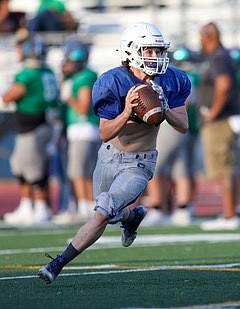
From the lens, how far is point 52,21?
56.0 feet

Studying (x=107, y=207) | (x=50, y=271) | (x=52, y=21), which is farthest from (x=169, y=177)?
(x=52, y=21)

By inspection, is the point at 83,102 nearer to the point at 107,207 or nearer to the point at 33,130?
the point at 33,130

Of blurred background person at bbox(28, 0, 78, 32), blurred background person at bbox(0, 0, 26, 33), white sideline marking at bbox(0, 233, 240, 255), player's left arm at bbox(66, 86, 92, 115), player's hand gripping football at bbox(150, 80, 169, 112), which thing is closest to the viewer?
player's hand gripping football at bbox(150, 80, 169, 112)

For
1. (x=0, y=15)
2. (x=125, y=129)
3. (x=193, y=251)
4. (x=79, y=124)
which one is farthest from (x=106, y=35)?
(x=125, y=129)

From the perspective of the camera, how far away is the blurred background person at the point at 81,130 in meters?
10.7

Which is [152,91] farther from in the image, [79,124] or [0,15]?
[0,15]

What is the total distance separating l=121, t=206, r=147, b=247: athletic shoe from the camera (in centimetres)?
582

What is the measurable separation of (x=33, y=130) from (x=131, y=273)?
208 inches

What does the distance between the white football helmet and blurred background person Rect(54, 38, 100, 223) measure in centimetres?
498

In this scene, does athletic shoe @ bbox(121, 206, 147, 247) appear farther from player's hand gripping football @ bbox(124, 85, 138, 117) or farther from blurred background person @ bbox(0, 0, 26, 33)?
blurred background person @ bbox(0, 0, 26, 33)

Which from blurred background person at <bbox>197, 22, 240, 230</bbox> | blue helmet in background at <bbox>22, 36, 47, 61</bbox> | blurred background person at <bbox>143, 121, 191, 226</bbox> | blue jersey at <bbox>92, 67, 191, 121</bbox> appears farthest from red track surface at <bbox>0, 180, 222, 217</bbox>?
blue jersey at <bbox>92, 67, 191, 121</bbox>

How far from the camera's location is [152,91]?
5348 mm

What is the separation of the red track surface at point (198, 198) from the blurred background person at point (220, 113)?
1960mm

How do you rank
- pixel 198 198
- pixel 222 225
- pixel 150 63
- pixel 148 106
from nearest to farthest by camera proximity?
pixel 148 106
pixel 150 63
pixel 222 225
pixel 198 198
